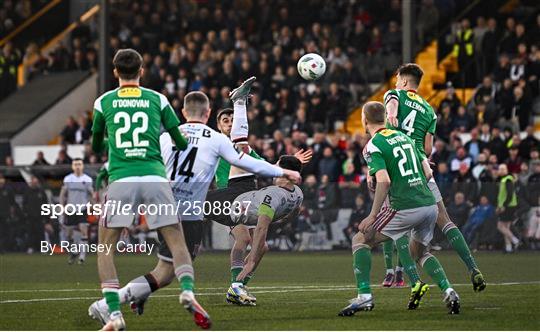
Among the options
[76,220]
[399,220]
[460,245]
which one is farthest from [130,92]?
[76,220]

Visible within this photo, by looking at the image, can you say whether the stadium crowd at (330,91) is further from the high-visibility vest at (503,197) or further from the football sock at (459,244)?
the football sock at (459,244)

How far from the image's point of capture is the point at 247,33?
36.8 meters

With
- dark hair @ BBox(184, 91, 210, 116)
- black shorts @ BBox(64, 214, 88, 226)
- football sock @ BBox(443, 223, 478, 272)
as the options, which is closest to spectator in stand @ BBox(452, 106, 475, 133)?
black shorts @ BBox(64, 214, 88, 226)

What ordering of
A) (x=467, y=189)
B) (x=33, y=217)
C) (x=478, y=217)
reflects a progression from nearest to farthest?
(x=478, y=217), (x=467, y=189), (x=33, y=217)

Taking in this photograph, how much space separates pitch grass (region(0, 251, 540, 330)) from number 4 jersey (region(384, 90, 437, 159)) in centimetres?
178

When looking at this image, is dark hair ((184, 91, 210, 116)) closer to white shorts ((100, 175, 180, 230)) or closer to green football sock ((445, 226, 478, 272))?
A: white shorts ((100, 175, 180, 230))

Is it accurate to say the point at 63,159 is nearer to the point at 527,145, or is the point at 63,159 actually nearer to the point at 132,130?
the point at 527,145

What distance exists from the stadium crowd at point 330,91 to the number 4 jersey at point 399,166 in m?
13.1

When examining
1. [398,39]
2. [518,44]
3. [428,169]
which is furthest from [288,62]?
[428,169]

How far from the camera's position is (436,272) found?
12.3m

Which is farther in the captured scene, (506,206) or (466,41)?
(466,41)

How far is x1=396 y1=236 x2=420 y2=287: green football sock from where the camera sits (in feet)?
41.7

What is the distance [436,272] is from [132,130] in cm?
351

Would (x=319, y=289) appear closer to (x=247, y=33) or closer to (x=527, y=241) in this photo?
(x=527, y=241)
